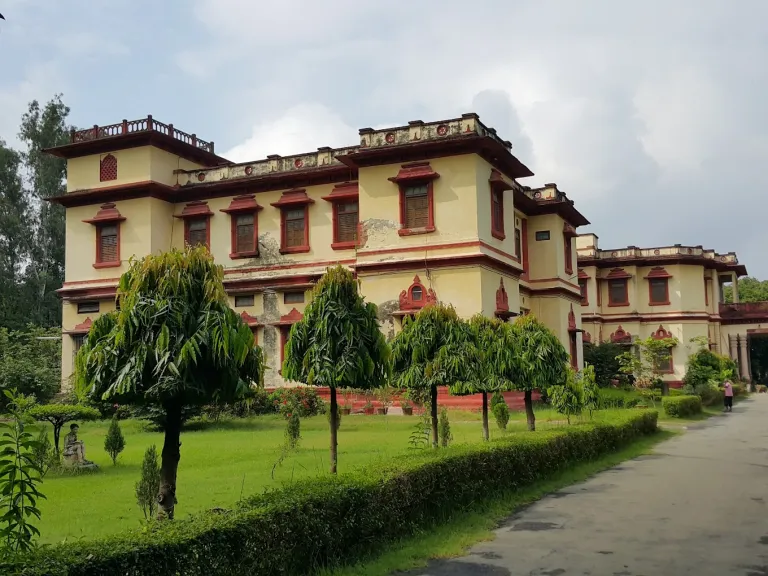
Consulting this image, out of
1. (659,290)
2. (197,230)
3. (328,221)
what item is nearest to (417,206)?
(328,221)

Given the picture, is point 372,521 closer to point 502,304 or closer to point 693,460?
point 693,460

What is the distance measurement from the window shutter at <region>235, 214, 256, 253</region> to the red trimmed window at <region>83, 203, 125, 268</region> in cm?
454

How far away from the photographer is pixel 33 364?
27.9 meters

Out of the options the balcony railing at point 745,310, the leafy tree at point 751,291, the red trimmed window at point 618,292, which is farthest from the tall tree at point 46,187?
the leafy tree at point 751,291

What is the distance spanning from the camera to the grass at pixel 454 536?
7.08m

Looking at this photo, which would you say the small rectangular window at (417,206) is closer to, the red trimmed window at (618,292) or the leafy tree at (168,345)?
the leafy tree at (168,345)

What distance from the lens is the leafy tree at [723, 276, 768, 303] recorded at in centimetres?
6600

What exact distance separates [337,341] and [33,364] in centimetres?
2084

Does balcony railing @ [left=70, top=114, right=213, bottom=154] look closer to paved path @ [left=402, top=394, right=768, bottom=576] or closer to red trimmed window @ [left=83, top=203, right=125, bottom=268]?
red trimmed window @ [left=83, top=203, right=125, bottom=268]

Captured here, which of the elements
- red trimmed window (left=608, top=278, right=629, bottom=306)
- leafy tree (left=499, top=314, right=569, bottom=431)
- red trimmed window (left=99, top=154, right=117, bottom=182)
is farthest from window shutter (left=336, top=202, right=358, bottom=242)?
red trimmed window (left=608, top=278, right=629, bottom=306)

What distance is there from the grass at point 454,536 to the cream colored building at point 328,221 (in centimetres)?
1406

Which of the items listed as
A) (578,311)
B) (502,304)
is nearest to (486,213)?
(502,304)

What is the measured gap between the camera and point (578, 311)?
35281 mm

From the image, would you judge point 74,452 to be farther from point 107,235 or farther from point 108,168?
point 108,168
